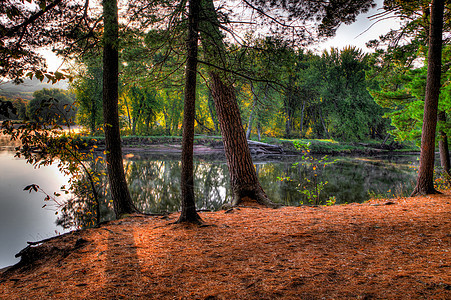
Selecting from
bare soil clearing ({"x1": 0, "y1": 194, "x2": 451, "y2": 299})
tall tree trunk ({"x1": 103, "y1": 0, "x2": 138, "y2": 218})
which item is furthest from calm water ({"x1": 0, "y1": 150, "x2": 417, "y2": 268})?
bare soil clearing ({"x1": 0, "y1": 194, "x2": 451, "y2": 299})

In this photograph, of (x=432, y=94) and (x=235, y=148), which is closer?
(x=432, y=94)

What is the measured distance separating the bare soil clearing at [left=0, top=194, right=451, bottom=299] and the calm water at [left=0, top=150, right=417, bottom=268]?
8.91ft

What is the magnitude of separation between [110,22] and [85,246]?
3.58 metres

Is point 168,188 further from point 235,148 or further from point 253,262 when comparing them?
point 253,262

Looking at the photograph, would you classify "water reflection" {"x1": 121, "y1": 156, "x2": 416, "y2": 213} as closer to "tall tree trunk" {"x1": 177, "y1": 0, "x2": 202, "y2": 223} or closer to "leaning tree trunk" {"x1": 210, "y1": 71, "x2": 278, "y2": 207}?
"leaning tree trunk" {"x1": 210, "y1": 71, "x2": 278, "y2": 207}

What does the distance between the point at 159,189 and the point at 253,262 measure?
26.8 ft

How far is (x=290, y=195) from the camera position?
30.2 ft

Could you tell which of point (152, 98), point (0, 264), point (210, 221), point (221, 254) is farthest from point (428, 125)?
point (152, 98)

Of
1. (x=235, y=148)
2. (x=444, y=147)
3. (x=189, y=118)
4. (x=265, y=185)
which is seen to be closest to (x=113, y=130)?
(x=189, y=118)

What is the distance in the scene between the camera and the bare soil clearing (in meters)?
1.88

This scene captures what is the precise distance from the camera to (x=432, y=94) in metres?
5.78

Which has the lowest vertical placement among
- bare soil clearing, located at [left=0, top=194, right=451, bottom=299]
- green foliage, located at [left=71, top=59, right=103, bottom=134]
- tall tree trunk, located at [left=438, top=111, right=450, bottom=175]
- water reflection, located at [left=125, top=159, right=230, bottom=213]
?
water reflection, located at [left=125, top=159, right=230, bottom=213]

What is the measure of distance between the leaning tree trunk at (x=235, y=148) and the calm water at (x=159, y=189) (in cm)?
83

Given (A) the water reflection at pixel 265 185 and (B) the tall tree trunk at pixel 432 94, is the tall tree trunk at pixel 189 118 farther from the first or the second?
(B) the tall tree trunk at pixel 432 94
